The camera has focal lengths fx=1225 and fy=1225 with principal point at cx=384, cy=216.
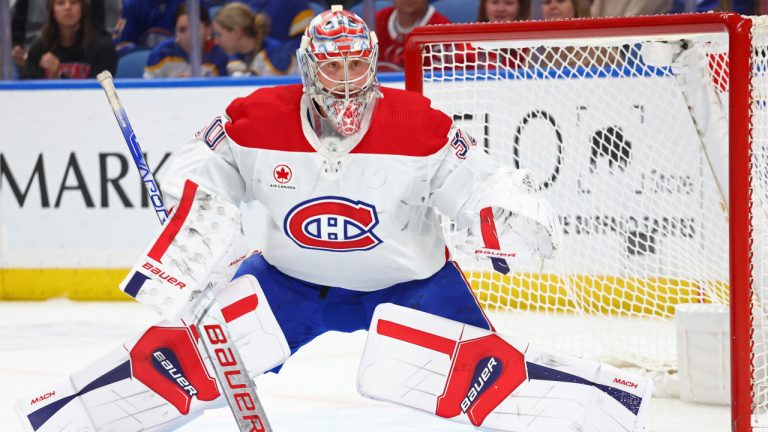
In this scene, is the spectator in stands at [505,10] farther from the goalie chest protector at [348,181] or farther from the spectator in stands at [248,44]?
the goalie chest protector at [348,181]

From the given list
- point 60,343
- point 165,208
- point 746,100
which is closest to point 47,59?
point 60,343

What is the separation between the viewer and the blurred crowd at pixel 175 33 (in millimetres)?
5164

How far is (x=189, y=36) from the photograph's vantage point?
525 centimetres

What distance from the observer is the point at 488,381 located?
95.6 inches

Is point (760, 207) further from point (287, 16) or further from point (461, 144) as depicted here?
point (287, 16)

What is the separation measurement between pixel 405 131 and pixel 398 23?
108 inches

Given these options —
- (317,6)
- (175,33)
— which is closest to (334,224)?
(317,6)

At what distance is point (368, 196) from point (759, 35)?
1.14 metres

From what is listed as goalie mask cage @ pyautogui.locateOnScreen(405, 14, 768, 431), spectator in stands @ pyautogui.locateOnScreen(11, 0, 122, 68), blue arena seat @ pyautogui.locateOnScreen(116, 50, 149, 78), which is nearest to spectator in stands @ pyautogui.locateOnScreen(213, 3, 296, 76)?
blue arena seat @ pyautogui.locateOnScreen(116, 50, 149, 78)

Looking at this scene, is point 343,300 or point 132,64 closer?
point 343,300

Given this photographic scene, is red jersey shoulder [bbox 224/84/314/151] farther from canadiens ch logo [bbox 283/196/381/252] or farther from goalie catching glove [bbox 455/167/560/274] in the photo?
goalie catching glove [bbox 455/167/560/274]

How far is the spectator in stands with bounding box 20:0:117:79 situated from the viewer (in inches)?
211

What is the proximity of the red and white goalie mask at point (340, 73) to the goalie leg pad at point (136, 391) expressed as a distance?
0.52 m

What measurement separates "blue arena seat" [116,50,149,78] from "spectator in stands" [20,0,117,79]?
1.3 inches
